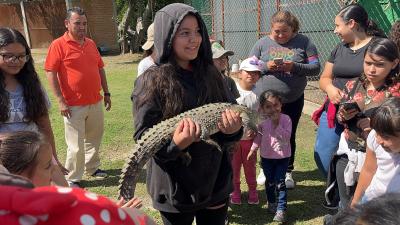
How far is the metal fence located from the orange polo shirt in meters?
4.58

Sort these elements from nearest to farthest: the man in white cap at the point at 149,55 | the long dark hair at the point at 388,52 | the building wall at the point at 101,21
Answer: the long dark hair at the point at 388,52 → the man in white cap at the point at 149,55 → the building wall at the point at 101,21

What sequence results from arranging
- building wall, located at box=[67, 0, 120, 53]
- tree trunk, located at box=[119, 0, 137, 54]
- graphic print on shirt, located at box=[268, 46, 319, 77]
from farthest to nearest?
1. building wall, located at box=[67, 0, 120, 53]
2. tree trunk, located at box=[119, 0, 137, 54]
3. graphic print on shirt, located at box=[268, 46, 319, 77]

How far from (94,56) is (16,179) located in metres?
4.11

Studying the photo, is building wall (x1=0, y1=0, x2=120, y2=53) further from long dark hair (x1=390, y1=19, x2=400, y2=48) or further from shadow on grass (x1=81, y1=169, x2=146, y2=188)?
long dark hair (x1=390, y1=19, x2=400, y2=48)

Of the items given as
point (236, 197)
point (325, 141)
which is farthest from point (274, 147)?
point (236, 197)

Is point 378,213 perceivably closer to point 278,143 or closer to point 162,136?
point 162,136

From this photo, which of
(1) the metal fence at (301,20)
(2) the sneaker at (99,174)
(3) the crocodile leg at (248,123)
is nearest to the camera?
(3) the crocodile leg at (248,123)

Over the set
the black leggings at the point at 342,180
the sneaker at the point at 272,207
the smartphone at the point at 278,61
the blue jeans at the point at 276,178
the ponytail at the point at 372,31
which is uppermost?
the ponytail at the point at 372,31

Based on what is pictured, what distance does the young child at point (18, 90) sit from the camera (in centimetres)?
282

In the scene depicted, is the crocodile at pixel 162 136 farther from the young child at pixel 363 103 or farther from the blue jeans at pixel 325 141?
the blue jeans at pixel 325 141

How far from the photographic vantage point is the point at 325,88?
11.5ft

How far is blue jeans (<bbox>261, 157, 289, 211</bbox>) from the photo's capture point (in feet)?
11.6

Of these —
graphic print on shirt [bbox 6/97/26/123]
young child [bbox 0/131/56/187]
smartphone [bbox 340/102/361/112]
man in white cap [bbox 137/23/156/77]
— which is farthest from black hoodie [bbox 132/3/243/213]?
man in white cap [bbox 137/23/156/77]

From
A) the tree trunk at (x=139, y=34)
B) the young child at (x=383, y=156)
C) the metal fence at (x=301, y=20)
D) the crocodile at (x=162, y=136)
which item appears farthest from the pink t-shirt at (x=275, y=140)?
the tree trunk at (x=139, y=34)
